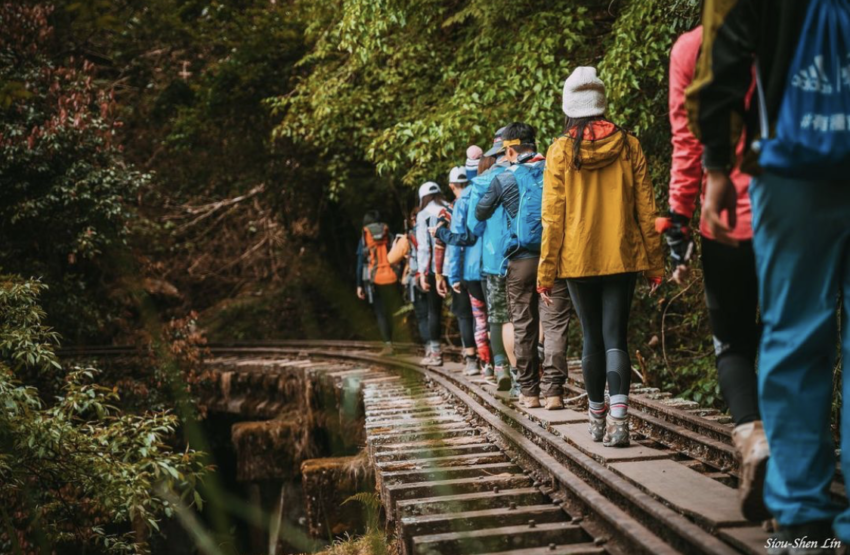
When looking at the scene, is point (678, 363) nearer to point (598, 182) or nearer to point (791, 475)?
point (598, 182)

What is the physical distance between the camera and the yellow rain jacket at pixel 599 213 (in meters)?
4.55

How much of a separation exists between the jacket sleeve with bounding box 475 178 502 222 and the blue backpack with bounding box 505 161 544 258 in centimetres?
34

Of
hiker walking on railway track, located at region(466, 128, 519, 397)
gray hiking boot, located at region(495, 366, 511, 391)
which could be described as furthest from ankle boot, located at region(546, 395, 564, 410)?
gray hiking boot, located at region(495, 366, 511, 391)

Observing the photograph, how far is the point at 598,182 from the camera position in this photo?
4.66 metres

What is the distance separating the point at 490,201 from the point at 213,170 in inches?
585

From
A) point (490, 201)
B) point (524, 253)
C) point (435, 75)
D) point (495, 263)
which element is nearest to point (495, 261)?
point (495, 263)

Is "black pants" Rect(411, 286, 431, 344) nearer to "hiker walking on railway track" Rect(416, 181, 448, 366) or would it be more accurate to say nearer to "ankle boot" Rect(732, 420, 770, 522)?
"hiker walking on railway track" Rect(416, 181, 448, 366)

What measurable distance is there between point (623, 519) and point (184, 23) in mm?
17731

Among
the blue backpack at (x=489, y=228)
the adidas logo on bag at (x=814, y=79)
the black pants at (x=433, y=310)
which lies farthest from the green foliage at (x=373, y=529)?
the black pants at (x=433, y=310)


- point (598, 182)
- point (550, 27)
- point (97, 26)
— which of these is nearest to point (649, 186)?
point (598, 182)

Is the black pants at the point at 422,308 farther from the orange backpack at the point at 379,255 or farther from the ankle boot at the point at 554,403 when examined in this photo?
the ankle boot at the point at 554,403

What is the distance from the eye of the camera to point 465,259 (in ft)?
26.9

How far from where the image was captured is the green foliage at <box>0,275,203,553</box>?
23.1 feet

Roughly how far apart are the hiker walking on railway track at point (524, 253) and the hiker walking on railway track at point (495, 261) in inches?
9.4
